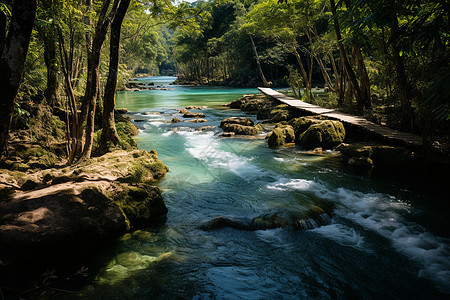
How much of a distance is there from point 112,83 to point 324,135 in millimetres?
6882

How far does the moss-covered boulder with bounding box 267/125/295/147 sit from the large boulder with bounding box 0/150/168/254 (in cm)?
596

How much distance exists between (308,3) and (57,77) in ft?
40.8

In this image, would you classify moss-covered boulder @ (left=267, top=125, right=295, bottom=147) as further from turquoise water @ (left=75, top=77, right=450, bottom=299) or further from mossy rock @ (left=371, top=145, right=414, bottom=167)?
mossy rock @ (left=371, top=145, right=414, bottom=167)

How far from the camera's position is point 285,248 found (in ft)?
13.6

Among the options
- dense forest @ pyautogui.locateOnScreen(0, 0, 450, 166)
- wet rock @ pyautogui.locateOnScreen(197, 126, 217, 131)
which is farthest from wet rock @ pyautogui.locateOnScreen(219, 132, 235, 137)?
dense forest @ pyautogui.locateOnScreen(0, 0, 450, 166)

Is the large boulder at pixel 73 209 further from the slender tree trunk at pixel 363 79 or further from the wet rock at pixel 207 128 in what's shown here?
the slender tree trunk at pixel 363 79

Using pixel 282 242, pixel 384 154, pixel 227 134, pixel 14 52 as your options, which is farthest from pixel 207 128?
pixel 14 52

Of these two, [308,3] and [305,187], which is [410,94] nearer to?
[305,187]

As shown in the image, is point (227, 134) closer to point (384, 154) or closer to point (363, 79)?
point (363, 79)

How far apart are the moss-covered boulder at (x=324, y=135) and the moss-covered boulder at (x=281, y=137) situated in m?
0.77

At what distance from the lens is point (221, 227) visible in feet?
15.4

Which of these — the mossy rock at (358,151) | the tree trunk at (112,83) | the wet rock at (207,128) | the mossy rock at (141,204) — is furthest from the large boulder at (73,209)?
the wet rock at (207,128)

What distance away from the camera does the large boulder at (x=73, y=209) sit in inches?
132

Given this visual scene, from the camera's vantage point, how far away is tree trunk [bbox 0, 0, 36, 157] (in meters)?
2.42
